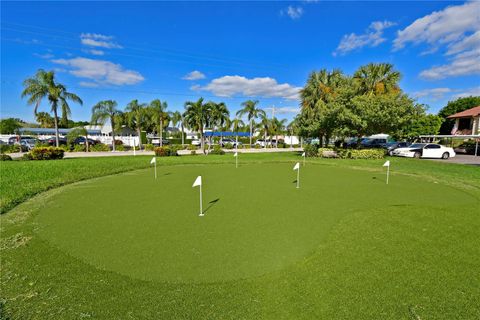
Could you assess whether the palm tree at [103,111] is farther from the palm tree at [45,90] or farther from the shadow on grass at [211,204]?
the shadow on grass at [211,204]

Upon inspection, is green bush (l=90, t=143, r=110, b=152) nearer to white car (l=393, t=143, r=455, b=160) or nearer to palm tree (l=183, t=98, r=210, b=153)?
palm tree (l=183, t=98, r=210, b=153)

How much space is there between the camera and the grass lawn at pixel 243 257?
2734mm

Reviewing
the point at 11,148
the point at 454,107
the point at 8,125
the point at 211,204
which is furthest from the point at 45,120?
the point at 454,107

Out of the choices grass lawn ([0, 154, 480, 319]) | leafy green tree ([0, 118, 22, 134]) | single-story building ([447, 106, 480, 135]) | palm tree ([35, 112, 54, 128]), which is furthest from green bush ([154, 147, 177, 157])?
palm tree ([35, 112, 54, 128])

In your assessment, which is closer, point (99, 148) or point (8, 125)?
point (99, 148)

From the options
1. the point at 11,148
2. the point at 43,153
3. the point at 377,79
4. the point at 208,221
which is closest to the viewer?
the point at 208,221

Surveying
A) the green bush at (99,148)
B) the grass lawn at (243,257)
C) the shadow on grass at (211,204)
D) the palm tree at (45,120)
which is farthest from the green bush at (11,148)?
the palm tree at (45,120)

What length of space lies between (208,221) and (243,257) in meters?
1.74

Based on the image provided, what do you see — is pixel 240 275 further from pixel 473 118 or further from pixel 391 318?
pixel 473 118

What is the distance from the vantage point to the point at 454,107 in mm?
45156

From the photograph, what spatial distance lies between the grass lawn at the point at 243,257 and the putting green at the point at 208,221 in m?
0.03

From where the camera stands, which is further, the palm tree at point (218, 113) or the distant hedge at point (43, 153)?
the palm tree at point (218, 113)

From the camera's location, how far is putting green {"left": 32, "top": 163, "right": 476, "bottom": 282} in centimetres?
369

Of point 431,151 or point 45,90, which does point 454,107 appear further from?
point 45,90
